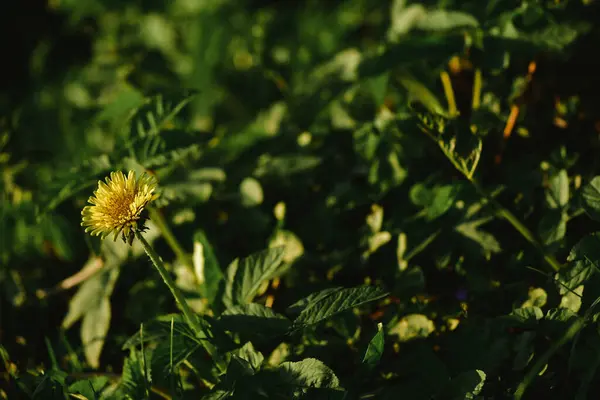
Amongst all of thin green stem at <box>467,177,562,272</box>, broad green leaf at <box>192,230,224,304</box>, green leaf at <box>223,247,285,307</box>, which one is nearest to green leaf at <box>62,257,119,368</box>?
broad green leaf at <box>192,230,224,304</box>

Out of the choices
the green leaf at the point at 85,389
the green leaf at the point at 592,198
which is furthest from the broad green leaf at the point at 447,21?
the green leaf at the point at 85,389

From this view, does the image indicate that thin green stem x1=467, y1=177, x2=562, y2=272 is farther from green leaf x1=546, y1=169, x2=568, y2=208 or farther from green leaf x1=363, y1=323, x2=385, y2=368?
green leaf x1=363, y1=323, x2=385, y2=368

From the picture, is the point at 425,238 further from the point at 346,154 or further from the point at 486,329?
the point at 346,154

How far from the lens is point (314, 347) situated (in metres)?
1.51

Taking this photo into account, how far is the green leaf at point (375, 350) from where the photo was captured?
4.27 ft

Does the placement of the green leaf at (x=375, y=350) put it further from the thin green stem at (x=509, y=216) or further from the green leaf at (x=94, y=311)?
the green leaf at (x=94, y=311)

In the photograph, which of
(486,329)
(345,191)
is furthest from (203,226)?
(486,329)

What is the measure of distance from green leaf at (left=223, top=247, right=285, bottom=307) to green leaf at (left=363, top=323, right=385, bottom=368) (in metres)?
0.33

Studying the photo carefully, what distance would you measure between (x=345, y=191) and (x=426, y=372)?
0.66 metres

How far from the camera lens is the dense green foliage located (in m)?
1.40

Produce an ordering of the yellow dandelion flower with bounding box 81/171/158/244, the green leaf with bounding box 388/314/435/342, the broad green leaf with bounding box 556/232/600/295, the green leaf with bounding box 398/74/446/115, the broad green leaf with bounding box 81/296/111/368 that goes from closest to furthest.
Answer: the yellow dandelion flower with bounding box 81/171/158/244
the broad green leaf with bounding box 556/232/600/295
the green leaf with bounding box 388/314/435/342
the broad green leaf with bounding box 81/296/111/368
the green leaf with bounding box 398/74/446/115

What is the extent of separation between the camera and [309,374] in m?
1.28

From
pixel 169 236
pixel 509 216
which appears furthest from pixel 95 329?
pixel 509 216

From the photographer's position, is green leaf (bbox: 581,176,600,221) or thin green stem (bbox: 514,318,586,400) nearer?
thin green stem (bbox: 514,318,586,400)
